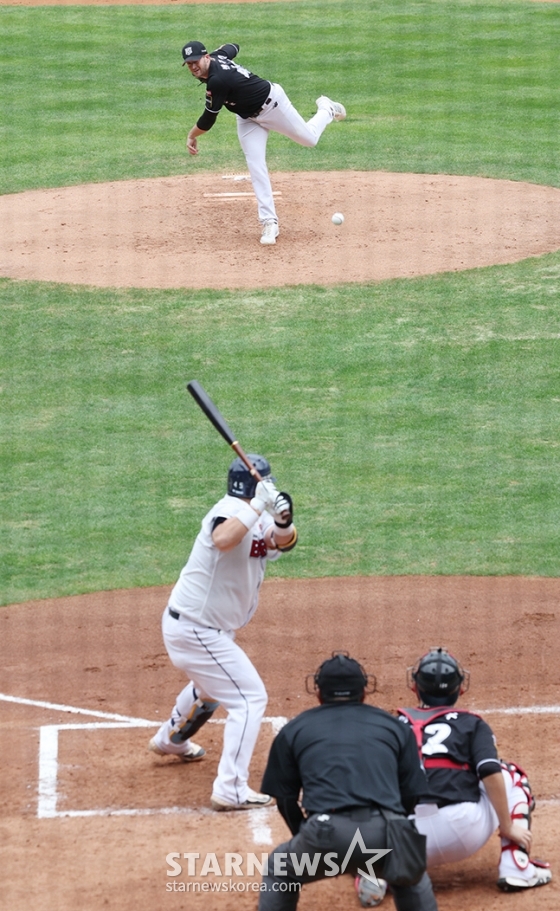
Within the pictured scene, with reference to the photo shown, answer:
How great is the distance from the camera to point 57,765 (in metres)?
6.25

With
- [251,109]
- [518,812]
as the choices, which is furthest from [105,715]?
[251,109]

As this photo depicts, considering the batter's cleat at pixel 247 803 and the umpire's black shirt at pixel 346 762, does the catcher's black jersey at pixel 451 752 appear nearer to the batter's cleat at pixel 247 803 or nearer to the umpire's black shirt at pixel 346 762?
the umpire's black shirt at pixel 346 762

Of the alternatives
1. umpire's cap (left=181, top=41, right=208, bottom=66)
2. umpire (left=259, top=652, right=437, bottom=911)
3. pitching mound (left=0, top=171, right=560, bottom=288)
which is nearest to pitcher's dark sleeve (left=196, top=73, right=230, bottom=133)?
umpire's cap (left=181, top=41, right=208, bottom=66)

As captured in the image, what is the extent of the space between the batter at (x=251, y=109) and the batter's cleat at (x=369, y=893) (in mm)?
9055

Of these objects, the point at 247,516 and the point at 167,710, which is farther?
the point at 167,710

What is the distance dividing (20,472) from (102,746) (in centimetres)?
406

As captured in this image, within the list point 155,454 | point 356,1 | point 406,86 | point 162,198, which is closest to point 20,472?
point 155,454

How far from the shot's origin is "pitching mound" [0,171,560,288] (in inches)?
537

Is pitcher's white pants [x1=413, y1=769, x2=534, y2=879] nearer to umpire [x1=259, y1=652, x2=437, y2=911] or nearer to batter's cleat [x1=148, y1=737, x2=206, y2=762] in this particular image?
umpire [x1=259, y1=652, x2=437, y2=911]

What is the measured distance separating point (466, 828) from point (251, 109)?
30.5ft

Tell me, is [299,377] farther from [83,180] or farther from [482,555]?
[83,180]

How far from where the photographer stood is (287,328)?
1252 centimetres

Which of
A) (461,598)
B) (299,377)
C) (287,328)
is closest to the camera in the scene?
(461,598)

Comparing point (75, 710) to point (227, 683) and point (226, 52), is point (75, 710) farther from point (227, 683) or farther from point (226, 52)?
point (226, 52)
